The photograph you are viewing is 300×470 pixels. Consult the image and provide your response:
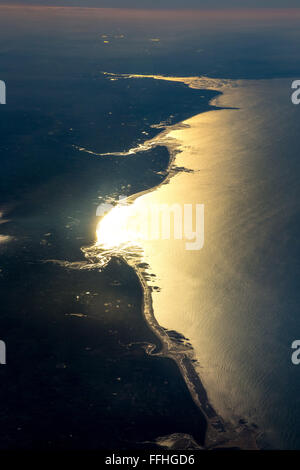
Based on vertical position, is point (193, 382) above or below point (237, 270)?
below

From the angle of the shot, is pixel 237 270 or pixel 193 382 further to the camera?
pixel 237 270

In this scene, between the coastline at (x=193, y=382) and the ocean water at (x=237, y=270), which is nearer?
the coastline at (x=193, y=382)

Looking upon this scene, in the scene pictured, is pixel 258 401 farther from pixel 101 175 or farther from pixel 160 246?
pixel 101 175

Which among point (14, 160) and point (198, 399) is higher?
point (14, 160)

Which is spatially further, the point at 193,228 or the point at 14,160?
the point at 14,160

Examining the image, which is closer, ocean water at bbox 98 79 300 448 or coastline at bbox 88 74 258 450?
coastline at bbox 88 74 258 450
